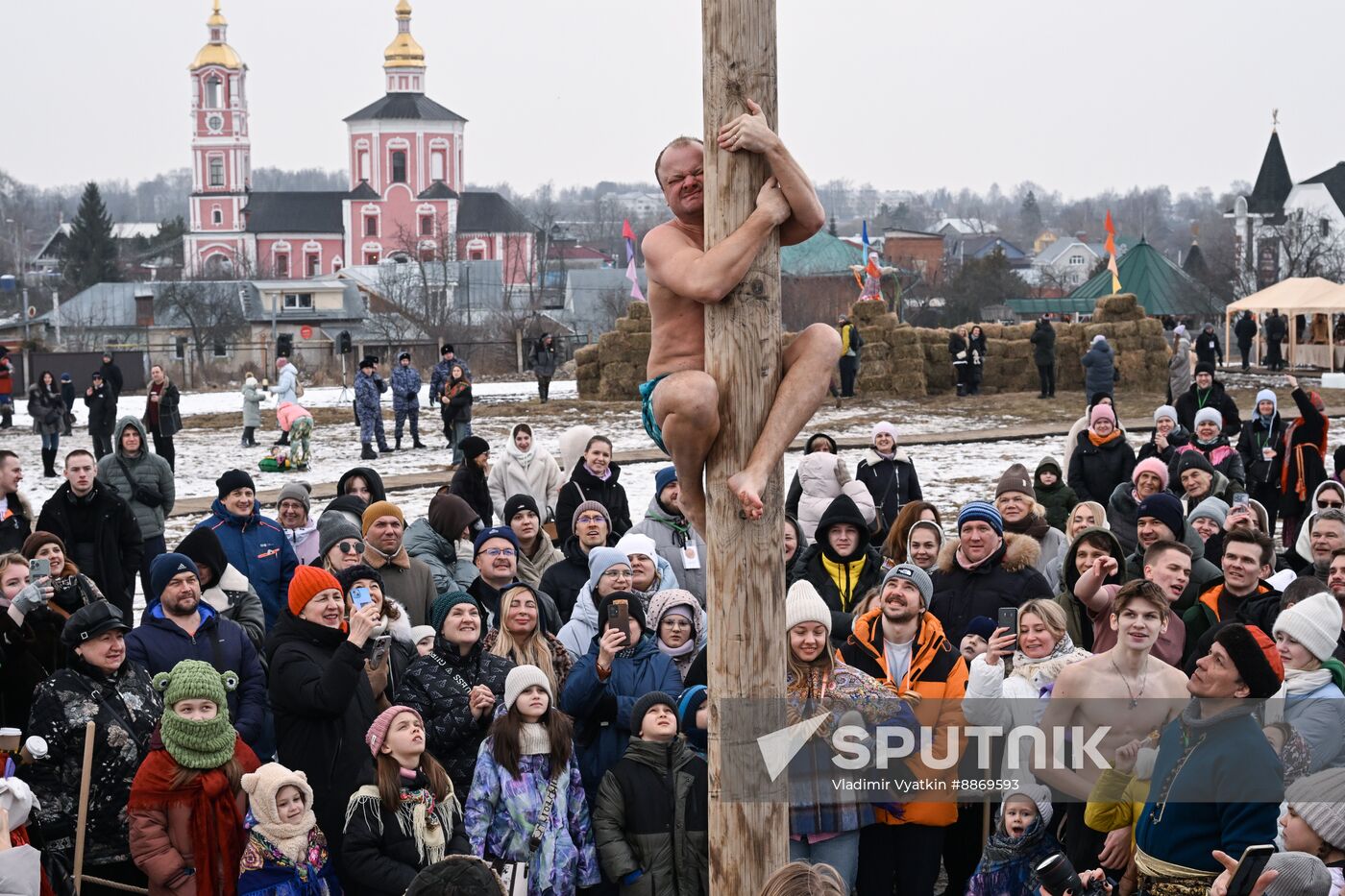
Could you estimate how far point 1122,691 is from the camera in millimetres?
5594

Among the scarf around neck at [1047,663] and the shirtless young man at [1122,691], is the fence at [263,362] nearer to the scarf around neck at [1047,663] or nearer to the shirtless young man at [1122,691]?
the scarf around neck at [1047,663]

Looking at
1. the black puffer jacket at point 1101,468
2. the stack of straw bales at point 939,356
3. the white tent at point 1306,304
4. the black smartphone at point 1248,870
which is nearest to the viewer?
the black smartphone at point 1248,870

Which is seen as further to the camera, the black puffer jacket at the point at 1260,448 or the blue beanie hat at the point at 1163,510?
the black puffer jacket at the point at 1260,448

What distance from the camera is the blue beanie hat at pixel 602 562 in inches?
289

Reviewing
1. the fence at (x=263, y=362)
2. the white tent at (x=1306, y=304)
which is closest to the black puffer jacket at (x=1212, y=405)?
the white tent at (x=1306, y=304)

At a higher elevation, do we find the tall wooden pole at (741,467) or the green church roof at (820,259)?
the green church roof at (820,259)

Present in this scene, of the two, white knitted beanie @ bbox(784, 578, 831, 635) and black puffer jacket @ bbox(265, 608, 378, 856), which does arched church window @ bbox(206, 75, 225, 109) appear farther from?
white knitted beanie @ bbox(784, 578, 831, 635)

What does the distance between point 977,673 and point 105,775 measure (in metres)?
Answer: 3.21

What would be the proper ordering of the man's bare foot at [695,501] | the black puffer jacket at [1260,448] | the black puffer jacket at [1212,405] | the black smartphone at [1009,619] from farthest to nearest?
the black puffer jacket at [1212,405] < the black puffer jacket at [1260,448] < the black smartphone at [1009,619] < the man's bare foot at [695,501]

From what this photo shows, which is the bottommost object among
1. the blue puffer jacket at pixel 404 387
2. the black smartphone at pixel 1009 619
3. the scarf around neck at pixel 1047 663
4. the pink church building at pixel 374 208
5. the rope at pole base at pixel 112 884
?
the rope at pole base at pixel 112 884

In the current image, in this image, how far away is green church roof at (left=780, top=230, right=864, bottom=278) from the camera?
241 ft

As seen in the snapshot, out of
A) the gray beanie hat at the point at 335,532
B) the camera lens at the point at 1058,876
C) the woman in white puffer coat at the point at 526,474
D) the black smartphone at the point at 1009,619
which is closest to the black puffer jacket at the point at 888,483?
the woman in white puffer coat at the point at 526,474

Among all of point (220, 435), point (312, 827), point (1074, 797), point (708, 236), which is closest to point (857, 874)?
point (1074, 797)

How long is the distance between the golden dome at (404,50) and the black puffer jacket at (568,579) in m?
115
